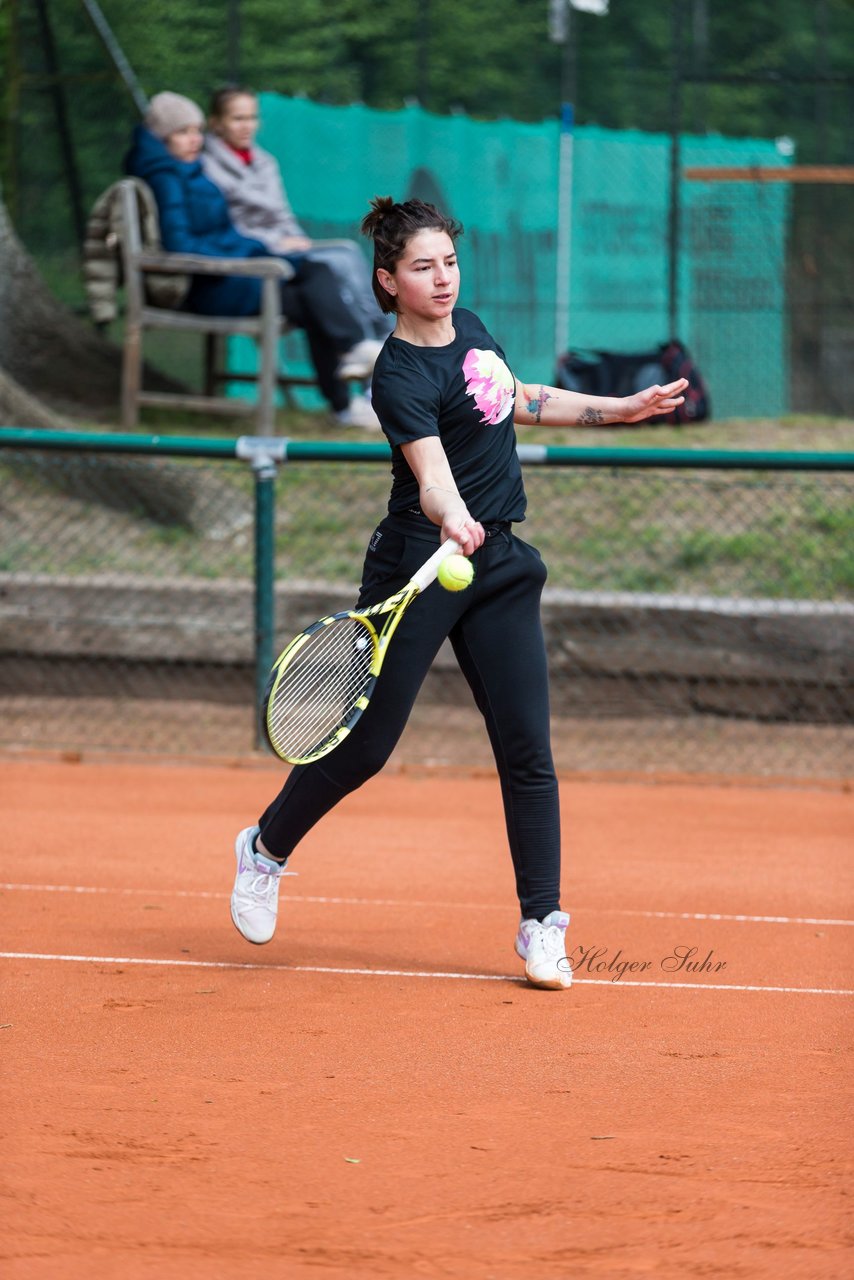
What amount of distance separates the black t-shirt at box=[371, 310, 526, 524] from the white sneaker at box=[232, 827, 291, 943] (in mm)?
963

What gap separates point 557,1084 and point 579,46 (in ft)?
65.8

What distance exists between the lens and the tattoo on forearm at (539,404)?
4.54 m

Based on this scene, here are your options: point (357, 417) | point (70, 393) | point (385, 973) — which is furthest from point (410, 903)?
point (70, 393)

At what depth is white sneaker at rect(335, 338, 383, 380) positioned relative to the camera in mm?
10234

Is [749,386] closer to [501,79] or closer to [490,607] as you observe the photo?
[501,79]

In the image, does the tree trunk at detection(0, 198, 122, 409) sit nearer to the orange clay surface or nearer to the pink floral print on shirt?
the orange clay surface

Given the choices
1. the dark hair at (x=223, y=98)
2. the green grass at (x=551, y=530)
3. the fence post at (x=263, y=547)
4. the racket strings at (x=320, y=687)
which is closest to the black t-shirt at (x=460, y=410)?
the racket strings at (x=320, y=687)

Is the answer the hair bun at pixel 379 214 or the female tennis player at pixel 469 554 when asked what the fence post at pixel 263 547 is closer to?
the female tennis player at pixel 469 554

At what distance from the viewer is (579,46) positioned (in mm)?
22016

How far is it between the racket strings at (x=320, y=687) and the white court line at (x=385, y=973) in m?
0.72

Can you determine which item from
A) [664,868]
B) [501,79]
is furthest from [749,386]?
[664,868]

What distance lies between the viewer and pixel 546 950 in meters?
4.46

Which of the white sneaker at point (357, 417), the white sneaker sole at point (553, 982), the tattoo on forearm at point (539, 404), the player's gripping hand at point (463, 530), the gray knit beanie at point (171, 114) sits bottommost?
the white sneaker sole at point (553, 982)
